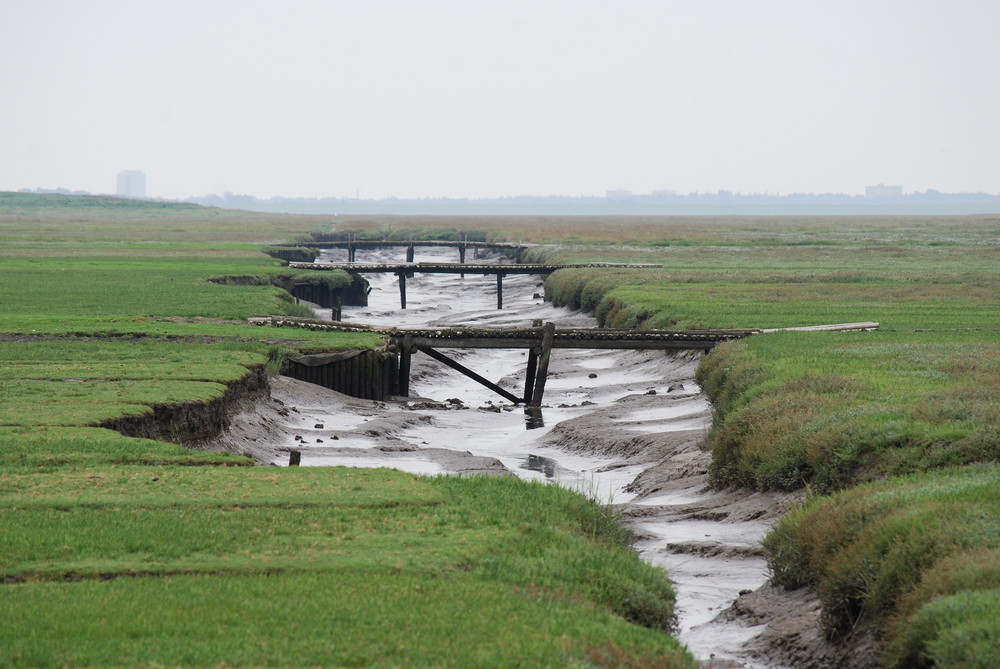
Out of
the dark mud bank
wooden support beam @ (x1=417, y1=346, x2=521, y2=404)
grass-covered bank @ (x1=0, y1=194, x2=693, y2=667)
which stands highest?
grass-covered bank @ (x1=0, y1=194, x2=693, y2=667)

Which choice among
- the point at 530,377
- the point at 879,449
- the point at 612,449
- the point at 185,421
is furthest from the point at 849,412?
the point at 530,377

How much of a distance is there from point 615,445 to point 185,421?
32.6 feet

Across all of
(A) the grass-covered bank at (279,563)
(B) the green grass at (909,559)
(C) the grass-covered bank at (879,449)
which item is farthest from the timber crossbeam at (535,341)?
(B) the green grass at (909,559)

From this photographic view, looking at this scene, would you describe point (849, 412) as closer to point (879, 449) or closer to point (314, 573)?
point (879, 449)

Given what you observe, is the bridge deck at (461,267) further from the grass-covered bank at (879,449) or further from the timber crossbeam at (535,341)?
the timber crossbeam at (535,341)

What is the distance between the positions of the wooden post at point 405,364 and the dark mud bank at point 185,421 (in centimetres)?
1044

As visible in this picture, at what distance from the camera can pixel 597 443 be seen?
29.1 metres

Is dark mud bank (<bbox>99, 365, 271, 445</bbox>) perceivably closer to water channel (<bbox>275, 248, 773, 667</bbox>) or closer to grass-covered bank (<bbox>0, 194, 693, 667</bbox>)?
grass-covered bank (<bbox>0, 194, 693, 667</bbox>)

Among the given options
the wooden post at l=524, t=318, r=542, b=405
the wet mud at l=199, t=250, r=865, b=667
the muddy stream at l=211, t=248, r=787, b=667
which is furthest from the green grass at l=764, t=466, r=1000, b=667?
the wooden post at l=524, t=318, r=542, b=405

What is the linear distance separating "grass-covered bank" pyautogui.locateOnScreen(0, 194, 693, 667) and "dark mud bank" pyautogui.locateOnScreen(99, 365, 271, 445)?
17 cm

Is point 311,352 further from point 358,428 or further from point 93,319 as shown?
point 93,319

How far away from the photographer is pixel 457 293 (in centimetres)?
9031

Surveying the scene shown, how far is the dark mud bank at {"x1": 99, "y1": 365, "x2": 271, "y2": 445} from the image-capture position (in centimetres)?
2266

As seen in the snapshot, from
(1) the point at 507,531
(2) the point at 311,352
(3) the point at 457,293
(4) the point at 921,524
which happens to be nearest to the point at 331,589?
(1) the point at 507,531
